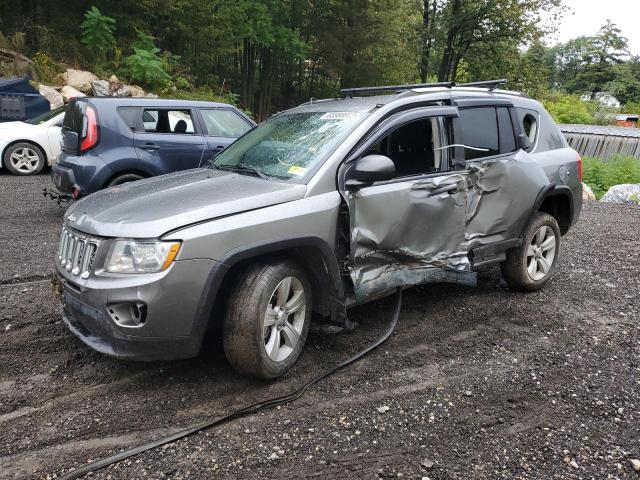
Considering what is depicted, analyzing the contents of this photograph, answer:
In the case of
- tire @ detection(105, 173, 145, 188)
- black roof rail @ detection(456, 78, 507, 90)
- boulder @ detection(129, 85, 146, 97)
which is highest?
black roof rail @ detection(456, 78, 507, 90)

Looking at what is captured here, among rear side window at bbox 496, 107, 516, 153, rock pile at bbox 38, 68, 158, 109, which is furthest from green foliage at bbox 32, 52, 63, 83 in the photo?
rear side window at bbox 496, 107, 516, 153

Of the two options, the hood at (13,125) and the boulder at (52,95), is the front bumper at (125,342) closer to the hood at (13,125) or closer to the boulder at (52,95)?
the hood at (13,125)

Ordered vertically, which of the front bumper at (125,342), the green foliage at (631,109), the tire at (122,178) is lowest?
the front bumper at (125,342)

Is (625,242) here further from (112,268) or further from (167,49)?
(167,49)

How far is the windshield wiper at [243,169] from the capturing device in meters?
3.57

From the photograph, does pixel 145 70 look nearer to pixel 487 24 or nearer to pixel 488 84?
pixel 488 84

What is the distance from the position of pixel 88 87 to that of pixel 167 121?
31.9 ft

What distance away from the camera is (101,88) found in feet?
48.6

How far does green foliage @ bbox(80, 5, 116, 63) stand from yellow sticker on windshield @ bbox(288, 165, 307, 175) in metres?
16.1

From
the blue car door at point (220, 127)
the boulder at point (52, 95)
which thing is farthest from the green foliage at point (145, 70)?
the blue car door at point (220, 127)

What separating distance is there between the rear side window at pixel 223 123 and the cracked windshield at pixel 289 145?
343cm

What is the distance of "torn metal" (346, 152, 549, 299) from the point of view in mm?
3510

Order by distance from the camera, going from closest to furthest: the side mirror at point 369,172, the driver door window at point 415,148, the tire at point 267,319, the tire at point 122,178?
the tire at point 267,319
the side mirror at point 369,172
the driver door window at point 415,148
the tire at point 122,178

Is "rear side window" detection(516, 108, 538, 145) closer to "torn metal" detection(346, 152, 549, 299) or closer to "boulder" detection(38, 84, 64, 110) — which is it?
"torn metal" detection(346, 152, 549, 299)
